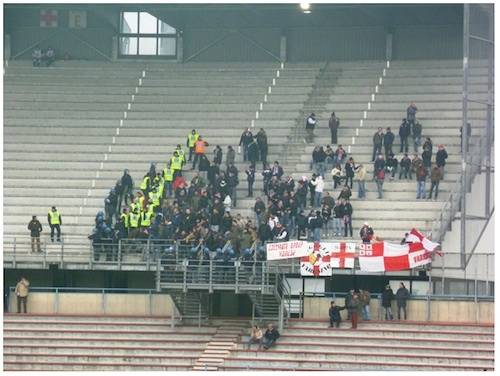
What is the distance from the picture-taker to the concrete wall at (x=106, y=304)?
47.9 metres

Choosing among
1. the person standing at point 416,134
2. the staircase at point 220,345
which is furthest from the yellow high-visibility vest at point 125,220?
the person standing at point 416,134

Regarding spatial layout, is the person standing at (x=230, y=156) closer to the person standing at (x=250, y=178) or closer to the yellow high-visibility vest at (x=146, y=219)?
the person standing at (x=250, y=178)

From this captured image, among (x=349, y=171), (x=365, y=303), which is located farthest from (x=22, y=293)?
(x=349, y=171)

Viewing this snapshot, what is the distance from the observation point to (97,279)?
50.0 m

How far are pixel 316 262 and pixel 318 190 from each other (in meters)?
4.44

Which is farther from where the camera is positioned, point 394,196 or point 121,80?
point 121,80

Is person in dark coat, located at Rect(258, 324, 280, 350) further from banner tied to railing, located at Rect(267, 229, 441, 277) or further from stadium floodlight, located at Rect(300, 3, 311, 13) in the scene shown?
stadium floodlight, located at Rect(300, 3, 311, 13)

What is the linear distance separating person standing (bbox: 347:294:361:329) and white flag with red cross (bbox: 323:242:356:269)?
1617 millimetres

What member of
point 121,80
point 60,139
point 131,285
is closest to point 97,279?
point 131,285

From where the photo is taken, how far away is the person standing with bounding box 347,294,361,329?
44594mm

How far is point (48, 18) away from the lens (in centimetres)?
6462

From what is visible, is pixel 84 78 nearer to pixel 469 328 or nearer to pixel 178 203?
pixel 178 203

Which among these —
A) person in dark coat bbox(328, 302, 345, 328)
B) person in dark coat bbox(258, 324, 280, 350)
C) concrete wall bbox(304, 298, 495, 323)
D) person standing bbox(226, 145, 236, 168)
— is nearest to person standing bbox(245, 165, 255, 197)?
person standing bbox(226, 145, 236, 168)

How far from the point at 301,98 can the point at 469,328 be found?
16.4 meters
